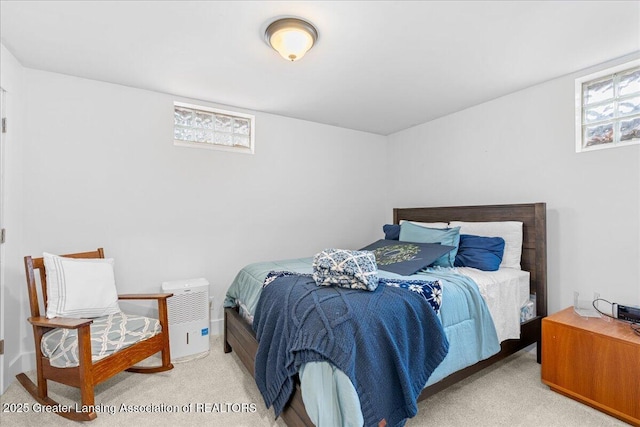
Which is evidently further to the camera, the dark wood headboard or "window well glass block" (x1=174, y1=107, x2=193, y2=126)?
"window well glass block" (x1=174, y1=107, x2=193, y2=126)

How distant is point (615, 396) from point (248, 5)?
3.32 meters

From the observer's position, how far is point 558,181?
2646mm

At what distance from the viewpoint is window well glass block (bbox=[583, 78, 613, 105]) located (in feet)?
7.99

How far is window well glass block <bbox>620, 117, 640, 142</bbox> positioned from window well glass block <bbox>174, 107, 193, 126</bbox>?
13.0 feet

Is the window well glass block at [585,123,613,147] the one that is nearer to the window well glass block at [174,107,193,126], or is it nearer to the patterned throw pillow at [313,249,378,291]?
the patterned throw pillow at [313,249,378,291]

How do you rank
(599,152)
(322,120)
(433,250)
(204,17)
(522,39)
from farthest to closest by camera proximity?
(322,120), (433,250), (599,152), (522,39), (204,17)

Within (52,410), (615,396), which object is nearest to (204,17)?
(52,410)

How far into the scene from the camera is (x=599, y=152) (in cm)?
240

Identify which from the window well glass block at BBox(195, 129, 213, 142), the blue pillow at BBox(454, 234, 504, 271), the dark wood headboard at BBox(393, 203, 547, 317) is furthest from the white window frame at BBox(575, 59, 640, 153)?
the window well glass block at BBox(195, 129, 213, 142)

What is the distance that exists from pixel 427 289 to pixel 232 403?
1.53 m

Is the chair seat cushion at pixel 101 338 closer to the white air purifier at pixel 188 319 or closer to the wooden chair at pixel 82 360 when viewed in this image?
the wooden chair at pixel 82 360

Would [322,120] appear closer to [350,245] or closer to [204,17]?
[350,245]

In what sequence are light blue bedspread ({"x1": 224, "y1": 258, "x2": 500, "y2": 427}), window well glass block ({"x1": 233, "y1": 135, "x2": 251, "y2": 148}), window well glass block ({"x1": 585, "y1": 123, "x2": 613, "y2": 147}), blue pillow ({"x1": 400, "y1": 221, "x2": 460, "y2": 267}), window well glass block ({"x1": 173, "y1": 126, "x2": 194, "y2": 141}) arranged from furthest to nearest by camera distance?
window well glass block ({"x1": 233, "y1": 135, "x2": 251, "y2": 148}) < window well glass block ({"x1": 173, "y1": 126, "x2": 194, "y2": 141}) < blue pillow ({"x1": 400, "y1": 221, "x2": 460, "y2": 267}) < window well glass block ({"x1": 585, "y1": 123, "x2": 613, "y2": 147}) < light blue bedspread ({"x1": 224, "y1": 258, "x2": 500, "y2": 427})

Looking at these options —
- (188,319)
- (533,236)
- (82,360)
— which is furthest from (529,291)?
(82,360)
